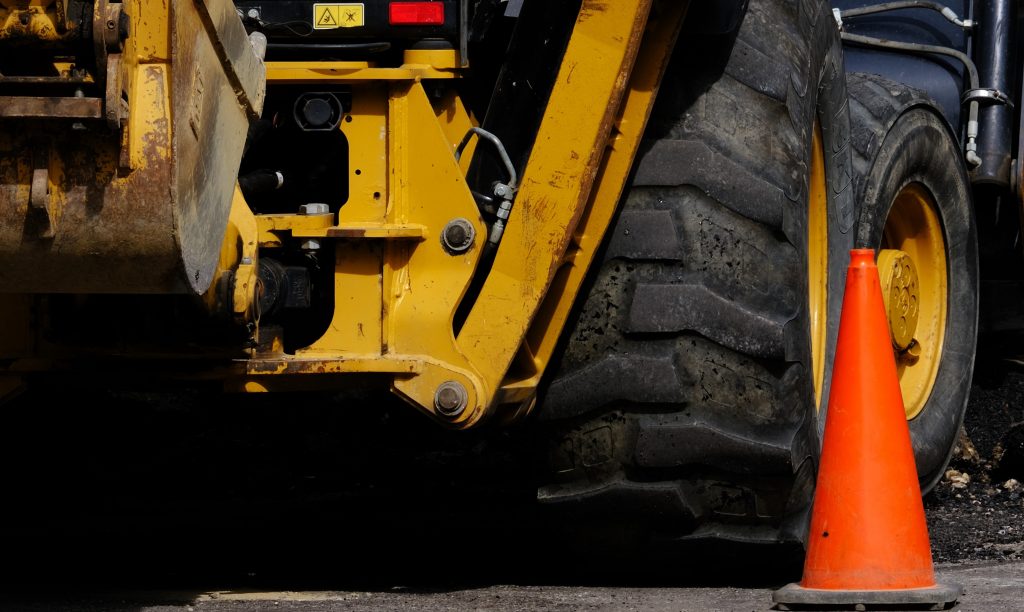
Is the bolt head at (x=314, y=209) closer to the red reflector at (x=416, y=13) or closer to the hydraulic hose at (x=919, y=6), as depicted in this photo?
the red reflector at (x=416, y=13)

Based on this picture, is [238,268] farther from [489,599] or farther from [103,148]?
[489,599]

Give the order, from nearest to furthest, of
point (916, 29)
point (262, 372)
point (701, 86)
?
point (262, 372) < point (701, 86) < point (916, 29)

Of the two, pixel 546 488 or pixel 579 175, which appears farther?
pixel 546 488

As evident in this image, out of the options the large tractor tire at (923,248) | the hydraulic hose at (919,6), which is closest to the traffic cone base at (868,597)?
the large tractor tire at (923,248)

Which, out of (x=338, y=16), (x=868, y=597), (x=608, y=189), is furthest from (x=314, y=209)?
(x=868, y=597)

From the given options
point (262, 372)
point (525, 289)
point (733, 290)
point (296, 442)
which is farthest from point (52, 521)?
point (733, 290)

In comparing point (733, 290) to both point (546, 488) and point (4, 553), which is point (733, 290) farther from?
point (4, 553)

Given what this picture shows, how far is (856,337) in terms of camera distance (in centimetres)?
389

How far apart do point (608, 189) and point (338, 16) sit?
2.42 feet

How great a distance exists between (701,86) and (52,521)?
235 cm

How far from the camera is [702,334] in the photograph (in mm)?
3914

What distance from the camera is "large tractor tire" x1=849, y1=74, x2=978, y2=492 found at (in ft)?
17.8

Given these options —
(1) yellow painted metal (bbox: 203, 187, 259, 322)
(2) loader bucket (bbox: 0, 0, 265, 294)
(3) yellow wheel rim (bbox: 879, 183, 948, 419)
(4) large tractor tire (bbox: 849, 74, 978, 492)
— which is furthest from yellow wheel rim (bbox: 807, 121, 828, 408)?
(2) loader bucket (bbox: 0, 0, 265, 294)

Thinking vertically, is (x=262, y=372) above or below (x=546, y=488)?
above
